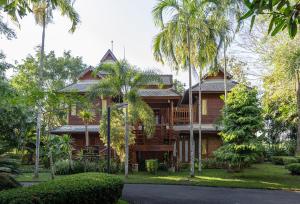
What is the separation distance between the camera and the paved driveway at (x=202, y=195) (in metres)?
11.1

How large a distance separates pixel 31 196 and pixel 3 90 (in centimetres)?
334

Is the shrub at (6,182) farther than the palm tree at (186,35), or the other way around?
the palm tree at (186,35)

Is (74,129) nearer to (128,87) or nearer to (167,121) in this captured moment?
(167,121)

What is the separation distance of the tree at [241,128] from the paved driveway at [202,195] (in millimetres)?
3766

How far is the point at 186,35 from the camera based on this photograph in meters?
18.0

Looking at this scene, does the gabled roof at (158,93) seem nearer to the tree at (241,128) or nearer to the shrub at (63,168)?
the tree at (241,128)

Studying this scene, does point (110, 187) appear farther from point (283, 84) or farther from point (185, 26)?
point (283, 84)

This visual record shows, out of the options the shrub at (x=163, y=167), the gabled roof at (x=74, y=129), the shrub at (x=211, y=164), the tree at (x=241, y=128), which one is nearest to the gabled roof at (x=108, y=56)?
the gabled roof at (x=74, y=129)

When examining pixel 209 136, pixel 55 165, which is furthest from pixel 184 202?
pixel 209 136

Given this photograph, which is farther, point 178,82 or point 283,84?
point 178,82

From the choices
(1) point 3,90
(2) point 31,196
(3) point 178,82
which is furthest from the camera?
(3) point 178,82

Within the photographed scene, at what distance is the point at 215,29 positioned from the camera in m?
18.1

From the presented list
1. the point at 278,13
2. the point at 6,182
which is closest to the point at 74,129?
the point at 6,182

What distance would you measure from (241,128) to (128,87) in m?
6.49
